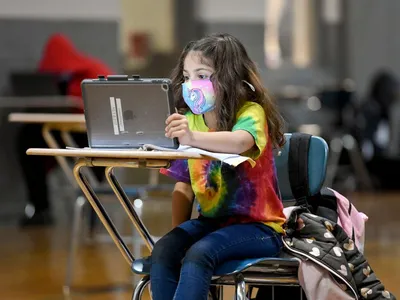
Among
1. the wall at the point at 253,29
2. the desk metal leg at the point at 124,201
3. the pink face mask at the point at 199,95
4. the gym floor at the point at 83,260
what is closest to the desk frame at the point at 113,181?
the desk metal leg at the point at 124,201

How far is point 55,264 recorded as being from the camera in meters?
5.04

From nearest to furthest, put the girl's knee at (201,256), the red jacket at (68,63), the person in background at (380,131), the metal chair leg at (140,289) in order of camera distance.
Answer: the girl's knee at (201,256), the metal chair leg at (140,289), the red jacket at (68,63), the person in background at (380,131)

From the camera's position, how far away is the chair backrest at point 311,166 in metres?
2.79

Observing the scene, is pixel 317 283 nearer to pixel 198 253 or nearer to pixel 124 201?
pixel 198 253

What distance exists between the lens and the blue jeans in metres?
2.41

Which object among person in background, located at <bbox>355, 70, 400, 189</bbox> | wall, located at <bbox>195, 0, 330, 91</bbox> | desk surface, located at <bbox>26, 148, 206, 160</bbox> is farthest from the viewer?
person in background, located at <bbox>355, 70, 400, 189</bbox>

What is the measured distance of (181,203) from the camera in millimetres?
2771

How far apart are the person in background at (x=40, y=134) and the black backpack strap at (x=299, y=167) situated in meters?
3.69

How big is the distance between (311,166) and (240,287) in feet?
1.66

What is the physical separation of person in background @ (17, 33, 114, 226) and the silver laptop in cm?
389

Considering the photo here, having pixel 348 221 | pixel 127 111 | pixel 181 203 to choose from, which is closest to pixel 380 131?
pixel 348 221

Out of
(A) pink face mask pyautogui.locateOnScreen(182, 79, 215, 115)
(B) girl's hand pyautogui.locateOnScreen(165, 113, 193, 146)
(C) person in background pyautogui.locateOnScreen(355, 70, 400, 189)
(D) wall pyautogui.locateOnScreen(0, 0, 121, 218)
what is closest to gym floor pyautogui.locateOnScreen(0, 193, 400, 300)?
(D) wall pyautogui.locateOnScreen(0, 0, 121, 218)

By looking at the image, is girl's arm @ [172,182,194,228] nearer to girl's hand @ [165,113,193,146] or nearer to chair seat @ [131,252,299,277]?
chair seat @ [131,252,299,277]

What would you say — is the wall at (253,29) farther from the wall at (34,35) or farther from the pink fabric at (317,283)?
the pink fabric at (317,283)
